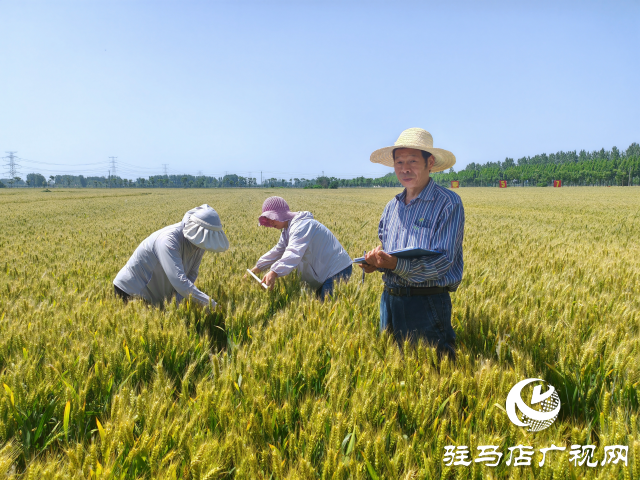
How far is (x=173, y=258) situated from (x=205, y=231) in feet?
1.28

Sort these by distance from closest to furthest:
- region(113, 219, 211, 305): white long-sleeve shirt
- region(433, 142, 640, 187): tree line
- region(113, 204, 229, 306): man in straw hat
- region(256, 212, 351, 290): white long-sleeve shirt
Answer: region(113, 204, 229, 306): man in straw hat < region(113, 219, 211, 305): white long-sleeve shirt < region(256, 212, 351, 290): white long-sleeve shirt < region(433, 142, 640, 187): tree line

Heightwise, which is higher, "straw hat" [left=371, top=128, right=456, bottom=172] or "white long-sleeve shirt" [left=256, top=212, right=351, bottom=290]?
"straw hat" [left=371, top=128, right=456, bottom=172]

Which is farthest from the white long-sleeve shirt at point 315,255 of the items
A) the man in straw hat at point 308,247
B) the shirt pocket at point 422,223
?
the shirt pocket at point 422,223

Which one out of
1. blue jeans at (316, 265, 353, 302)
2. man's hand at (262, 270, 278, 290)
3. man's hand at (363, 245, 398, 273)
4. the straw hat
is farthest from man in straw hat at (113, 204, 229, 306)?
the straw hat

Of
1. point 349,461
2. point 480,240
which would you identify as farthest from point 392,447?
point 480,240

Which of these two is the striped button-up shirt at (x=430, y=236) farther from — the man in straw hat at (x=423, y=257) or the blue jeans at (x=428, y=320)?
the blue jeans at (x=428, y=320)

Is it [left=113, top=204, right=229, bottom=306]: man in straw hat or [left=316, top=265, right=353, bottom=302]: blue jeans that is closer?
[left=113, top=204, right=229, bottom=306]: man in straw hat

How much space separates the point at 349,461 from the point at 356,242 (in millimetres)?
6677

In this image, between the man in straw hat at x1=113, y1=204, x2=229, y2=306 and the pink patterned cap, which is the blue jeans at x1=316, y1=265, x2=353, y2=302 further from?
the man in straw hat at x1=113, y1=204, x2=229, y2=306

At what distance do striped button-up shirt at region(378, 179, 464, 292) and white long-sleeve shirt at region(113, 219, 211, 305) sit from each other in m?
1.96

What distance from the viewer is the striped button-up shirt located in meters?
2.23

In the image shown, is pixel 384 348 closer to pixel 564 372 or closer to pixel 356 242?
pixel 564 372

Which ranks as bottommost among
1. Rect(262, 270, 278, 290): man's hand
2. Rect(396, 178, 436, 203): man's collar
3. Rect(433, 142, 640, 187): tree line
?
Rect(262, 270, 278, 290): man's hand

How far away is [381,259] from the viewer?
7.18 ft
